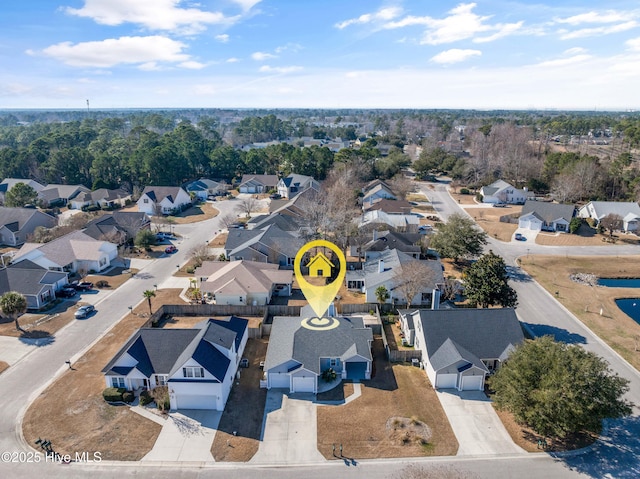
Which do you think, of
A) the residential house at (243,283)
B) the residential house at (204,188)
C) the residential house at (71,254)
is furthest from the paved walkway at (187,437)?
the residential house at (204,188)

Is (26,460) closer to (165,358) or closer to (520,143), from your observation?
(165,358)

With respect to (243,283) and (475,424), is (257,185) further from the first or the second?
(475,424)

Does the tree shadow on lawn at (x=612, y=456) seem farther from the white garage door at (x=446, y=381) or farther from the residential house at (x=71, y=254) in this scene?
the residential house at (x=71, y=254)

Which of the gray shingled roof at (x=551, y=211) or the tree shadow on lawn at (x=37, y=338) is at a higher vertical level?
the gray shingled roof at (x=551, y=211)

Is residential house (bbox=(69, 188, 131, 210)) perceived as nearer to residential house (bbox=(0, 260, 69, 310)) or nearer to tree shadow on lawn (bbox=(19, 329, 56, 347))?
residential house (bbox=(0, 260, 69, 310))

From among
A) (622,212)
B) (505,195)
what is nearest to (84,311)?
(622,212)

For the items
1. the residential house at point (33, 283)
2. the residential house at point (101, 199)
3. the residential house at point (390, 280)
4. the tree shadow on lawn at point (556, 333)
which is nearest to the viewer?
the tree shadow on lawn at point (556, 333)
